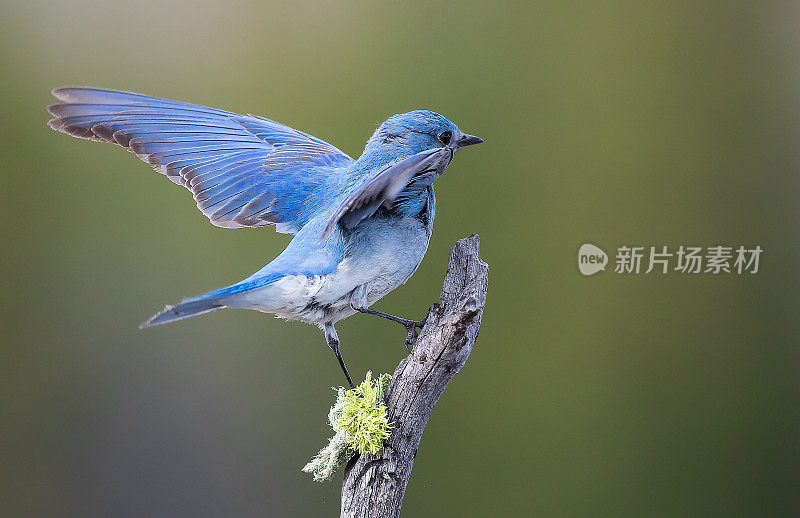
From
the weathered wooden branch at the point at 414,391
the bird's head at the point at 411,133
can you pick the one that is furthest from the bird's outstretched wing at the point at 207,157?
the weathered wooden branch at the point at 414,391

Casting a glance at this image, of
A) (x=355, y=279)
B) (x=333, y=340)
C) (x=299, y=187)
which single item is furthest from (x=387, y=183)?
(x=299, y=187)

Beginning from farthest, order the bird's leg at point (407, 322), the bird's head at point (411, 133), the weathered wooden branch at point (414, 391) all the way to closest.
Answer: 1. the bird's head at point (411, 133)
2. the bird's leg at point (407, 322)
3. the weathered wooden branch at point (414, 391)

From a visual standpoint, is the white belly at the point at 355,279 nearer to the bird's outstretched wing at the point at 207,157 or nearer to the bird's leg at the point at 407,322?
the bird's leg at the point at 407,322

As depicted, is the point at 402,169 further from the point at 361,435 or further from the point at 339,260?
the point at 361,435

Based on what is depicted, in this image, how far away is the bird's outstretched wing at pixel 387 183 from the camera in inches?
58.0

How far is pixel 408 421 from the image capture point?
5.22 ft

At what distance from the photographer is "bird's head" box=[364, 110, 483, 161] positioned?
1817 mm

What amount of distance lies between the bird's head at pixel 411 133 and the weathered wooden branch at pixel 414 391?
1.21ft

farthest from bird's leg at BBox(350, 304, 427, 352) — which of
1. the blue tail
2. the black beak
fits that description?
the black beak

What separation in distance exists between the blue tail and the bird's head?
592 mm

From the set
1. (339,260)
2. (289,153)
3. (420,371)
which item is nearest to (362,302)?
(339,260)

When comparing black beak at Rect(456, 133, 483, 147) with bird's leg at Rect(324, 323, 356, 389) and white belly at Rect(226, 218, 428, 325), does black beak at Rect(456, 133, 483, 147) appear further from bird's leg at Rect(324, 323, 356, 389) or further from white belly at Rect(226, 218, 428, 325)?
bird's leg at Rect(324, 323, 356, 389)

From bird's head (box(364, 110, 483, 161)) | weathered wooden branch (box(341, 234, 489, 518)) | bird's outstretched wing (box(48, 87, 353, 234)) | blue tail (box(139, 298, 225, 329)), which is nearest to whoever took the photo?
blue tail (box(139, 298, 225, 329))

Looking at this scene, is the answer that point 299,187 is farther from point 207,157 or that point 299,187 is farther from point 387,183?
point 387,183
